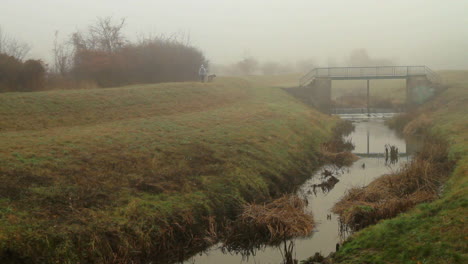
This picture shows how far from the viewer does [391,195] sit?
16828 mm

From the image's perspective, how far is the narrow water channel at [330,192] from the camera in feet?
44.2

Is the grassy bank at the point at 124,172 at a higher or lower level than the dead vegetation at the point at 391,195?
higher

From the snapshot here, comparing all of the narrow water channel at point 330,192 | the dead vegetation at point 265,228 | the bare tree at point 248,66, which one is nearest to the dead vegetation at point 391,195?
the narrow water channel at point 330,192

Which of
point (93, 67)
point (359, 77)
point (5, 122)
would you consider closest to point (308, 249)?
point (5, 122)

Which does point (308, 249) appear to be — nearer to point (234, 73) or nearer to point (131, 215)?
point (131, 215)

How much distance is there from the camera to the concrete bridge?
169 ft

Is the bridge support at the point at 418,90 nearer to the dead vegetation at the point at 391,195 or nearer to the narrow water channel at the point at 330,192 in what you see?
the narrow water channel at the point at 330,192

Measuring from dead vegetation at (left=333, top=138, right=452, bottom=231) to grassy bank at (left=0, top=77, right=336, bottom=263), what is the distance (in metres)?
3.47

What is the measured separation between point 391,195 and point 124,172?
32.1 ft

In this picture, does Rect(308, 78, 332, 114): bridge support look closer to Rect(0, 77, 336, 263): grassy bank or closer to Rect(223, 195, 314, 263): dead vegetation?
Rect(0, 77, 336, 263): grassy bank

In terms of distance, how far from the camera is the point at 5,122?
23.2 m

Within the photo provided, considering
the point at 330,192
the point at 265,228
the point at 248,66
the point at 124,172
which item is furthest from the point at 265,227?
the point at 248,66

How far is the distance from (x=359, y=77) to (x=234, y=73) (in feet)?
188

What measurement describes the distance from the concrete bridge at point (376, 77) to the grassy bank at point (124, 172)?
2203cm
